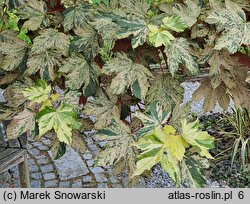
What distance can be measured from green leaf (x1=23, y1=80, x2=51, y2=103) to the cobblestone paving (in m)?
1.30

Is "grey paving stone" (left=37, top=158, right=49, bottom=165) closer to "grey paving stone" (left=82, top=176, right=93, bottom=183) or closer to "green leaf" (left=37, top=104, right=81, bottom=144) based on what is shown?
"grey paving stone" (left=82, top=176, right=93, bottom=183)

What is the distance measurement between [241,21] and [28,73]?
0.83 m

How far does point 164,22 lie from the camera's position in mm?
1578

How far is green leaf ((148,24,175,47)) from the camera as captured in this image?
1.53m

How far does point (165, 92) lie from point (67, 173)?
5.53 ft

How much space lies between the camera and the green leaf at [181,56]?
1.57 meters

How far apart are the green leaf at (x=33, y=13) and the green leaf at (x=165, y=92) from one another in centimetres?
50

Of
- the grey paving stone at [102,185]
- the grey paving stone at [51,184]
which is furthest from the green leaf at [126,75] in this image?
the grey paving stone at [51,184]

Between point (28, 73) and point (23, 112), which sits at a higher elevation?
point (28, 73)

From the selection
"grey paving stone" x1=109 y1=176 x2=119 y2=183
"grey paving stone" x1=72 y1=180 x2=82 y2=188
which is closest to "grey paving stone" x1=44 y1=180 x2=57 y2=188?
"grey paving stone" x1=72 y1=180 x2=82 y2=188

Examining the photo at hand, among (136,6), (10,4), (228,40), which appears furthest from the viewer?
A: (10,4)

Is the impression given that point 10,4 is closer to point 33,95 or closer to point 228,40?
point 33,95
